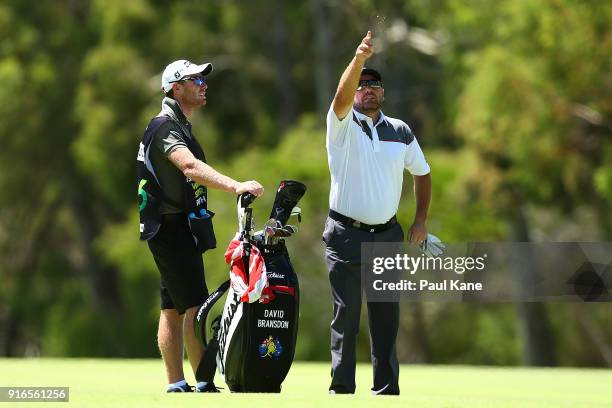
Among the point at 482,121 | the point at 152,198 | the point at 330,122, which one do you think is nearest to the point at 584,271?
the point at 330,122

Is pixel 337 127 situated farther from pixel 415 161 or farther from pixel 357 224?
pixel 415 161

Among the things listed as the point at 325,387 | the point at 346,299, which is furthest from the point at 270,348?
the point at 325,387

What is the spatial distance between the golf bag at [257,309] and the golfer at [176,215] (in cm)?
21

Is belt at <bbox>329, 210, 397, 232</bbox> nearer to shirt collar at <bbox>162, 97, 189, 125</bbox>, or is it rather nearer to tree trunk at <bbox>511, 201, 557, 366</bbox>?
shirt collar at <bbox>162, 97, 189, 125</bbox>

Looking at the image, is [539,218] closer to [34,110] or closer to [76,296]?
[34,110]

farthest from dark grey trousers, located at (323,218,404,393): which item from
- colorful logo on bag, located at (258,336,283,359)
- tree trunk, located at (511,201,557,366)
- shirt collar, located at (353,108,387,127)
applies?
tree trunk, located at (511,201,557,366)

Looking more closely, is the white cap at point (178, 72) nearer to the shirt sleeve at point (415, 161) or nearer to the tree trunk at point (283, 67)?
the shirt sleeve at point (415, 161)

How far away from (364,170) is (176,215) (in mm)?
1087

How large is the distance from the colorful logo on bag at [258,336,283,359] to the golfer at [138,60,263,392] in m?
0.40

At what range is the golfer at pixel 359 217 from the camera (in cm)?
888

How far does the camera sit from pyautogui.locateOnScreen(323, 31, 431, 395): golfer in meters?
8.88

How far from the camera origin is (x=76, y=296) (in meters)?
39.8

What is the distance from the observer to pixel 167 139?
870 centimetres

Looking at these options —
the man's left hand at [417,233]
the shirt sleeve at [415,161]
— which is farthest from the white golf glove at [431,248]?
the shirt sleeve at [415,161]
